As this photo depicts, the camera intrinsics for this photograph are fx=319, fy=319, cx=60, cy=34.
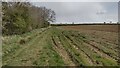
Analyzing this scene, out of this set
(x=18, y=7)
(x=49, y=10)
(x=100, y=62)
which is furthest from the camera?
(x=49, y=10)

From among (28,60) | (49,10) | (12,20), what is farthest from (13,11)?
(49,10)

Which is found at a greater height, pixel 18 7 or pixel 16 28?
pixel 18 7

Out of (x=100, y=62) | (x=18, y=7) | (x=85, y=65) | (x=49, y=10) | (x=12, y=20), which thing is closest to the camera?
(x=85, y=65)

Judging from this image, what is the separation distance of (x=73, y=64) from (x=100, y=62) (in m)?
1.60

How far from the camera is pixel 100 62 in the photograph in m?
16.3

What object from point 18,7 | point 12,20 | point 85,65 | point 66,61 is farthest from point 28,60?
point 18,7

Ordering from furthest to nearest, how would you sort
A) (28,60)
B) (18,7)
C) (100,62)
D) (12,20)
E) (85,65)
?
(18,7)
(12,20)
(28,60)
(100,62)
(85,65)

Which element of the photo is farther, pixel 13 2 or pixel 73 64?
pixel 13 2

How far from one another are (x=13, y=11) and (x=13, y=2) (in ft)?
14.8

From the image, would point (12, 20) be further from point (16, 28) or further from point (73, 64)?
point (73, 64)

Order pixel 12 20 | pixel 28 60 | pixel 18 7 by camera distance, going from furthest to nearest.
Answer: pixel 18 7, pixel 12 20, pixel 28 60

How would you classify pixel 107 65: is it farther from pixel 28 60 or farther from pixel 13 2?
pixel 13 2

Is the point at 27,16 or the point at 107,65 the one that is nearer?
the point at 107,65

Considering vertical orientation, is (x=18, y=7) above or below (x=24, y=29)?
above
